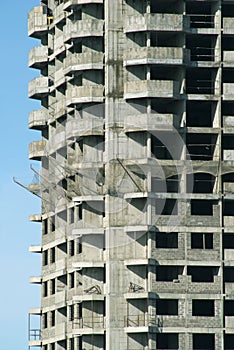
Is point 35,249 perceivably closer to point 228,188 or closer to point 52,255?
point 52,255

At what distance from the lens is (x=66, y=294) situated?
138 metres

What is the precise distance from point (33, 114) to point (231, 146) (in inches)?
789

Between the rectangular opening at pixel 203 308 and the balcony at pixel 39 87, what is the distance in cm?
2435

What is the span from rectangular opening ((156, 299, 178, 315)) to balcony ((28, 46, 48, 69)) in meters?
25.8

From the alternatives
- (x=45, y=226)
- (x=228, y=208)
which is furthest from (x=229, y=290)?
(x=45, y=226)

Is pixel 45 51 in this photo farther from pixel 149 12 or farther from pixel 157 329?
pixel 157 329

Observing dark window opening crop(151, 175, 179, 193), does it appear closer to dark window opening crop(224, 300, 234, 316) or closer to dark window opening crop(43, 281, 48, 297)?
dark window opening crop(224, 300, 234, 316)

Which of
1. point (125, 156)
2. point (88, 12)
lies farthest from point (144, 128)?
point (88, 12)

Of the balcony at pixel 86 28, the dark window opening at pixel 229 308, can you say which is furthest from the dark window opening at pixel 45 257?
the dark window opening at pixel 229 308

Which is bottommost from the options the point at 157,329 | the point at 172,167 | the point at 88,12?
the point at 157,329

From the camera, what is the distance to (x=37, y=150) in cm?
14525

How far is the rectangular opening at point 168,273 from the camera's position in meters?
131

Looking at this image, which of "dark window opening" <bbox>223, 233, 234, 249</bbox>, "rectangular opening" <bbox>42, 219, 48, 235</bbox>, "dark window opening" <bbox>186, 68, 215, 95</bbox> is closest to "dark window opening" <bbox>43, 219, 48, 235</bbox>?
"rectangular opening" <bbox>42, 219, 48, 235</bbox>

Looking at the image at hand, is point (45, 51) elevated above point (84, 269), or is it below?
above
